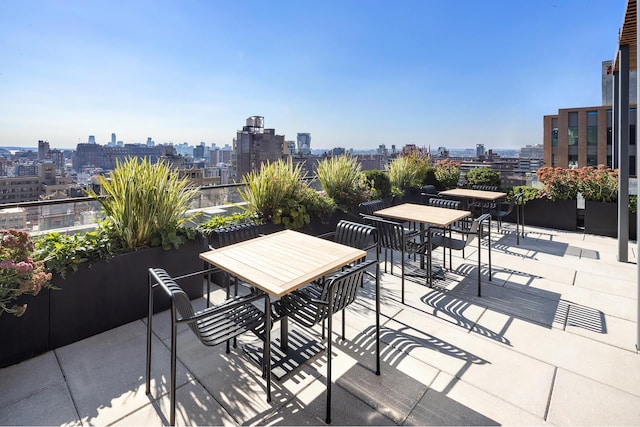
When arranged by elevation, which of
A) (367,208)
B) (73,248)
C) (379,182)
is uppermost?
(379,182)

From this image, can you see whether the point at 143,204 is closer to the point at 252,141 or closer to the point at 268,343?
the point at 268,343

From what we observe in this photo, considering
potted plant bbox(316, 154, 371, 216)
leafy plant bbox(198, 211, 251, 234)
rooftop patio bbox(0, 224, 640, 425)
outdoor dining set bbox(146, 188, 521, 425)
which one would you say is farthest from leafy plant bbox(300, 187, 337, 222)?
rooftop patio bbox(0, 224, 640, 425)

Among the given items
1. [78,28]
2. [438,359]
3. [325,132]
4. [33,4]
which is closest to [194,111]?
[325,132]

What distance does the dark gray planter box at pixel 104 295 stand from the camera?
2355 mm

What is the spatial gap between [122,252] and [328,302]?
2.04 meters

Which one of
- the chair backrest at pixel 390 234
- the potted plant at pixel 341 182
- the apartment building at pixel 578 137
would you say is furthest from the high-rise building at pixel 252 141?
the apartment building at pixel 578 137

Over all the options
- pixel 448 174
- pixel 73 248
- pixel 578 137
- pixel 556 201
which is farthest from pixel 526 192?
pixel 578 137

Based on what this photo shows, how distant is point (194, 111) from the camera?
20.5m

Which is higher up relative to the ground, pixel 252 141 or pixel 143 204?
pixel 252 141

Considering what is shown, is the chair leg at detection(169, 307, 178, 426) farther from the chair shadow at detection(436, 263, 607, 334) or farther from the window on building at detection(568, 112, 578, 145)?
the window on building at detection(568, 112, 578, 145)

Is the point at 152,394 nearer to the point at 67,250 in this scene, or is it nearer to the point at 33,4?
the point at 67,250

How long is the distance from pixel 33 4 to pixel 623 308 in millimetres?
10652

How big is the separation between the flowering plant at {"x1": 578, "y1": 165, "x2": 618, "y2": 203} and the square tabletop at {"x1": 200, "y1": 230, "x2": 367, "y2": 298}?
6056 millimetres

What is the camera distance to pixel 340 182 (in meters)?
5.39
